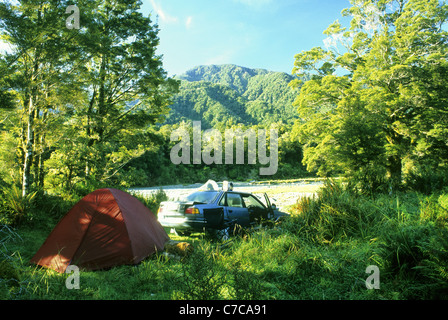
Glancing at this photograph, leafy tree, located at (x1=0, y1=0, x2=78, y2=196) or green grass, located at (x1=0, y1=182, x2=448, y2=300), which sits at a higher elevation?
leafy tree, located at (x1=0, y1=0, x2=78, y2=196)

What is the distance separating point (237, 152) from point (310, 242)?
5188cm

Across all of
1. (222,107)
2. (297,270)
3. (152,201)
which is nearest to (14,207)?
(152,201)

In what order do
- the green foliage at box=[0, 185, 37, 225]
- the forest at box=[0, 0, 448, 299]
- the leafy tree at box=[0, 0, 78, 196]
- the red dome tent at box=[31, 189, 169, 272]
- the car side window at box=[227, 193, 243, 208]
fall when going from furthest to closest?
1. the leafy tree at box=[0, 0, 78, 196]
2. the car side window at box=[227, 193, 243, 208]
3. the green foliage at box=[0, 185, 37, 225]
4. the red dome tent at box=[31, 189, 169, 272]
5. the forest at box=[0, 0, 448, 299]

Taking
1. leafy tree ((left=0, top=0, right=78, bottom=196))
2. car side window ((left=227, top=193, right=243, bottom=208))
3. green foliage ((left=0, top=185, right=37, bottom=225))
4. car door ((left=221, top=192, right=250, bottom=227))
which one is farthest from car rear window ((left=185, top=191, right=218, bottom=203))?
leafy tree ((left=0, top=0, right=78, bottom=196))

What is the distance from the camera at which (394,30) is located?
641 inches

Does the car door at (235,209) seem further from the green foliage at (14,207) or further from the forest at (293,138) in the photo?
the green foliage at (14,207)

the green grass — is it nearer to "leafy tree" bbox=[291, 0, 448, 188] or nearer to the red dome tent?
the red dome tent

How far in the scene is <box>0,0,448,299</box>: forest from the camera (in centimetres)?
368

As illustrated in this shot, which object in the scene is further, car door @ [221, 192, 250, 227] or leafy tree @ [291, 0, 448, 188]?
leafy tree @ [291, 0, 448, 188]

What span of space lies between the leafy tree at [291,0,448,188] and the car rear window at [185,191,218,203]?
250 inches

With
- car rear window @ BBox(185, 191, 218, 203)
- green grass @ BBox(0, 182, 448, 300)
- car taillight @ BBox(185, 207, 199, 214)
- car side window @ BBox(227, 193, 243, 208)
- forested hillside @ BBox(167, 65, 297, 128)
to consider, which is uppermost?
forested hillside @ BBox(167, 65, 297, 128)

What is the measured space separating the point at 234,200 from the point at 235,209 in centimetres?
35

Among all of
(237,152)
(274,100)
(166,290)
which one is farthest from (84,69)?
(274,100)

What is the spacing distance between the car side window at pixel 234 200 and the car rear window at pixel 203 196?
0.50 meters
